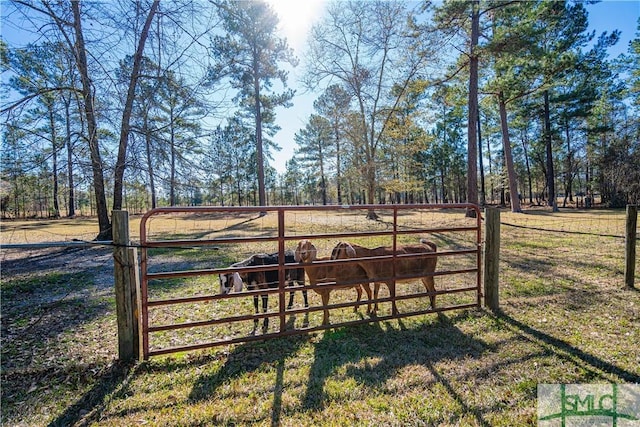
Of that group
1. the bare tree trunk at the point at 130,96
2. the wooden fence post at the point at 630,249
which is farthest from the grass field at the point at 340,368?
the bare tree trunk at the point at 130,96

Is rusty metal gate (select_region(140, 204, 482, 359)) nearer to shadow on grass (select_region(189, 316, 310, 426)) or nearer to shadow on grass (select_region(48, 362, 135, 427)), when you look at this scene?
shadow on grass (select_region(189, 316, 310, 426))

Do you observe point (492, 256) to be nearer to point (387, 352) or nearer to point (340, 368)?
point (387, 352)

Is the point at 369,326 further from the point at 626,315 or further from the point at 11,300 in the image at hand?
the point at 11,300

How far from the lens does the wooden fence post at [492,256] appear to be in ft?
14.5

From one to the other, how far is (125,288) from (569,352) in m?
4.75

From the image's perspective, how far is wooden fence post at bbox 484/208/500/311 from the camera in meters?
4.41

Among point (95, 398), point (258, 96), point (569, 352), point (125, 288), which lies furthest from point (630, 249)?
point (258, 96)

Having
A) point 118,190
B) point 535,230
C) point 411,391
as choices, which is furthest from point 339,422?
point 535,230

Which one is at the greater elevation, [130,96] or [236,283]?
[130,96]

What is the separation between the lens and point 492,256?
14.5 ft

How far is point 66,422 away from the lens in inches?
92.0

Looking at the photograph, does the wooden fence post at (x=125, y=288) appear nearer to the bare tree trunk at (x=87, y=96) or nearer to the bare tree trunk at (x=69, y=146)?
the bare tree trunk at (x=87, y=96)

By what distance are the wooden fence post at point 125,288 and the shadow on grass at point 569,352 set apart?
176 inches

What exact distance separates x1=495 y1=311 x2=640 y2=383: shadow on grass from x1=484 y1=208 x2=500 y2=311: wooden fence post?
44 cm
